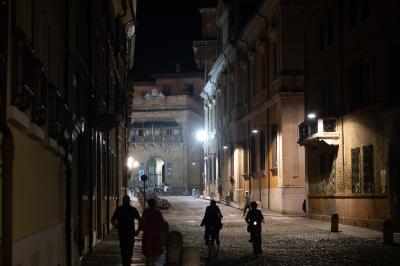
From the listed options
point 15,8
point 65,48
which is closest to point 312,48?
point 65,48

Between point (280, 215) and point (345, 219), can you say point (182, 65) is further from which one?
point (345, 219)

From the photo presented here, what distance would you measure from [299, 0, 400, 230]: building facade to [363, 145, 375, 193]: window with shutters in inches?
1.5

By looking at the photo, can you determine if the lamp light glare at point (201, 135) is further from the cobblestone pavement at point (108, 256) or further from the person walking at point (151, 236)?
the person walking at point (151, 236)

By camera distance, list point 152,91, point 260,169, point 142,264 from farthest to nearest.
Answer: point 152,91
point 260,169
point 142,264

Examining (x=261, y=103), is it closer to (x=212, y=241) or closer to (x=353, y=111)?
(x=353, y=111)

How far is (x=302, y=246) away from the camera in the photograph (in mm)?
23141

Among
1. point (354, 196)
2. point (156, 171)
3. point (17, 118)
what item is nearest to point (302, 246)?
point (354, 196)

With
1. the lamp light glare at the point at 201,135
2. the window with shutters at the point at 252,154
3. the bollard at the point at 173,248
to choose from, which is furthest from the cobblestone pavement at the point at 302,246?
the lamp light glare at the point at 201,135

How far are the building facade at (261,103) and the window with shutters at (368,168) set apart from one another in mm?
13808

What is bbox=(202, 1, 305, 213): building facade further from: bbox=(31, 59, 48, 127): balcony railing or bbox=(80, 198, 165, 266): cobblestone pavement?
bbox=(31, 59, 48, 127): balcony railing

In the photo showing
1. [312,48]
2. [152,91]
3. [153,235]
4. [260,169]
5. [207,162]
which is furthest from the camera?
[152,91]

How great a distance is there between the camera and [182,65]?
12412 centimetres

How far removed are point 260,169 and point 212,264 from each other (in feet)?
108

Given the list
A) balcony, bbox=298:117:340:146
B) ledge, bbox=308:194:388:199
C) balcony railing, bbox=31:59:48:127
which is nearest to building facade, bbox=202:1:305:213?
ledge, bbox=308:194:388:199
